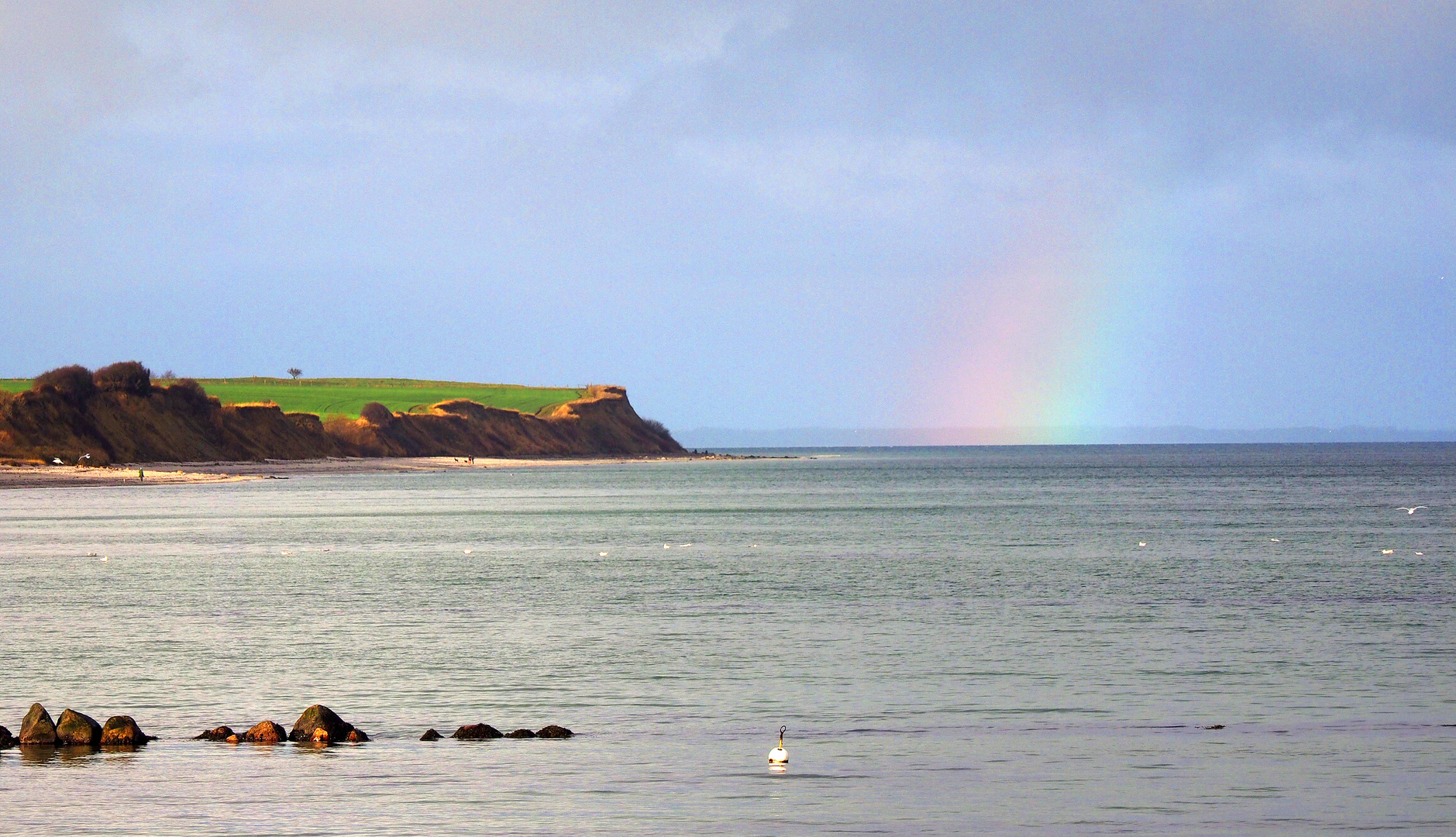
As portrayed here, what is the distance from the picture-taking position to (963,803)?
18.1 meters

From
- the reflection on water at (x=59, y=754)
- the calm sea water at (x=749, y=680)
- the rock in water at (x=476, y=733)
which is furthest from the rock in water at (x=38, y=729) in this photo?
the rock in water at (x=476, y=733)

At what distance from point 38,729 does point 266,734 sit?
307 centimetres

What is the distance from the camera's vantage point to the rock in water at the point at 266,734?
21.8 meters

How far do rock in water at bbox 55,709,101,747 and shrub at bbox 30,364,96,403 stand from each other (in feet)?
473

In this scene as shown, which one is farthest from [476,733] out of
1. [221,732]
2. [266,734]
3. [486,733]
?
[221,732]

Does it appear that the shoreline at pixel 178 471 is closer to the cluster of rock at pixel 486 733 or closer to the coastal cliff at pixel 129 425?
the coastal cliff at pixel 129 425

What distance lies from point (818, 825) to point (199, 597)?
3030 cm

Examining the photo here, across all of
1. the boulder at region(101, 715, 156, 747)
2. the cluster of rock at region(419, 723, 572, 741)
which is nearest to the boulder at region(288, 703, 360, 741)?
the cluster of rock at region(419, 723, 572, 741)

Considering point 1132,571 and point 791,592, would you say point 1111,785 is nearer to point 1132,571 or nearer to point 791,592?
point 791,592

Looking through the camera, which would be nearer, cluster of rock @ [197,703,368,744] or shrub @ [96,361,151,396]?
cluster of rock @ [197,703,368,744]

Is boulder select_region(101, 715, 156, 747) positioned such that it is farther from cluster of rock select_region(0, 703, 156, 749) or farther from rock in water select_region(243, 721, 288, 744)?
rock in water select_region(243, 721, 288, 744)

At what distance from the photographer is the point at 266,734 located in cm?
2181

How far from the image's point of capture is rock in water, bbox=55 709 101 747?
21.4 meters

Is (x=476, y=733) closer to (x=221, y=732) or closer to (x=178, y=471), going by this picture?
(x=221, y=732)
